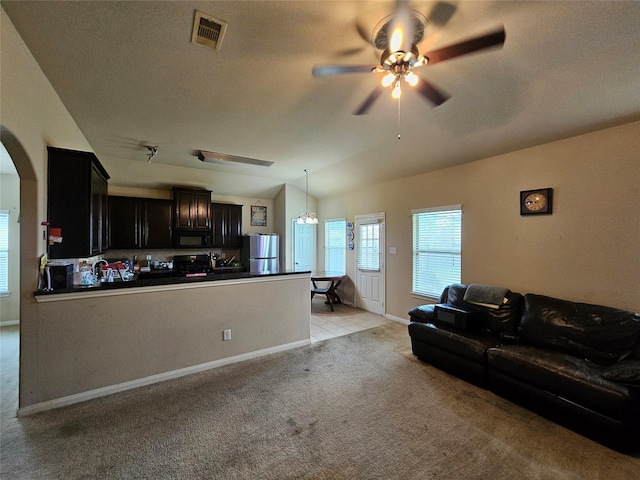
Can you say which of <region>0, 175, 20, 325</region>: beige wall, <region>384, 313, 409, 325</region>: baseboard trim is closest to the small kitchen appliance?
<region>0, 175, 20, 325</region>: beige wall

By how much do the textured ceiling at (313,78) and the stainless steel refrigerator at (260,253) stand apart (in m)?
2.57

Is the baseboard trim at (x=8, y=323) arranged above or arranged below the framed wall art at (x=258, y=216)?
below

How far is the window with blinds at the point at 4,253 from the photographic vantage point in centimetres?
471

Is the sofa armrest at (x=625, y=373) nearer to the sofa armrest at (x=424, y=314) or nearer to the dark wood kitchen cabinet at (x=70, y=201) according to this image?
the sofa armrest at (x=424, y=314)

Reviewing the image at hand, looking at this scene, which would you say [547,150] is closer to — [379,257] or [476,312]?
[476,312]

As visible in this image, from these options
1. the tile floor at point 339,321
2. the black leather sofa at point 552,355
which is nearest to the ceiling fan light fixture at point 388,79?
the black leather sofa at point 552,355

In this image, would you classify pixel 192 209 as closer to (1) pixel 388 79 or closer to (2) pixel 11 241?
(2) pixel 11 241

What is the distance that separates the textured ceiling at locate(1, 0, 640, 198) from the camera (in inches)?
70.6

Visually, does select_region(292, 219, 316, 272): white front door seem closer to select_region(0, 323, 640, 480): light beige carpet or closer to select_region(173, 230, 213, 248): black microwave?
select_region(173, 230, 213, 248): black microwave

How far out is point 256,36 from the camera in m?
2.01

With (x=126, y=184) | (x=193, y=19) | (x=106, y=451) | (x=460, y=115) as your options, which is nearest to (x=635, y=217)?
(x=460, y=115)

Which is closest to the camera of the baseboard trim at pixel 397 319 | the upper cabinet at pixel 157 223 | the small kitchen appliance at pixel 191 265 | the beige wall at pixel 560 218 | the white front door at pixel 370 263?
the beige wall at pixel 560 218

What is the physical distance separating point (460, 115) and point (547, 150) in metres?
1.18

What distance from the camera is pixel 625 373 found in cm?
205
